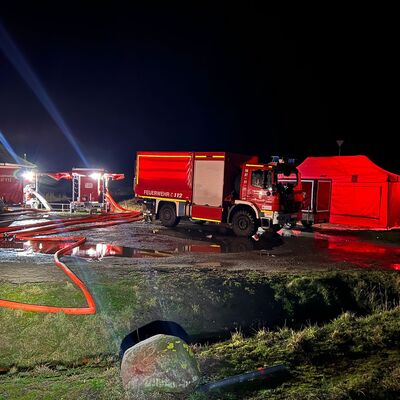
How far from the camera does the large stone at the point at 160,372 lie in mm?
3787

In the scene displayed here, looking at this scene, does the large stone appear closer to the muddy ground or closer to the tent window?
the muddy ground

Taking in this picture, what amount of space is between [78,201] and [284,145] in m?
45.2

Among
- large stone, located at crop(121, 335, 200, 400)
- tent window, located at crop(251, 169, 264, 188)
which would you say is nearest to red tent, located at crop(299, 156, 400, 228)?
tent window, located at crop(251, 169, 264, 188)

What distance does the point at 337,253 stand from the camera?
1136 centimetres


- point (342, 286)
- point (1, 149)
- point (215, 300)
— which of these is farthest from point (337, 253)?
point (1, 149)

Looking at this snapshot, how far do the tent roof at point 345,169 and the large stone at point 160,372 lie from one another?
14115mm

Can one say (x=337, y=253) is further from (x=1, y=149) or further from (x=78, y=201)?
(x=1, y=149)

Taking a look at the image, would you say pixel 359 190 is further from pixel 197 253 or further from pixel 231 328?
pixel 231 328

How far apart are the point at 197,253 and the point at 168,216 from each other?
546 cm

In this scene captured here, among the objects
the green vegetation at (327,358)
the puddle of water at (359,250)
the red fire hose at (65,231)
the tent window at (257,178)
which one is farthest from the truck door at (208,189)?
the green vegetation at (327,358)

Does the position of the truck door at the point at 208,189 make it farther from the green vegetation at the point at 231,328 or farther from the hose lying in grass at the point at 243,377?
the hose lying in grass at the point at 243,377

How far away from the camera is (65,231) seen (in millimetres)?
13820

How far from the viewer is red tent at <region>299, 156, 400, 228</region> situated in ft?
52.9

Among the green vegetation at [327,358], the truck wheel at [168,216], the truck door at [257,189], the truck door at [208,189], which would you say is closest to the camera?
the green vegetation at [327,358]
